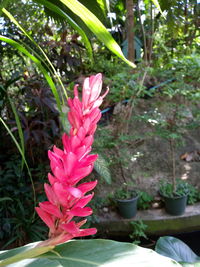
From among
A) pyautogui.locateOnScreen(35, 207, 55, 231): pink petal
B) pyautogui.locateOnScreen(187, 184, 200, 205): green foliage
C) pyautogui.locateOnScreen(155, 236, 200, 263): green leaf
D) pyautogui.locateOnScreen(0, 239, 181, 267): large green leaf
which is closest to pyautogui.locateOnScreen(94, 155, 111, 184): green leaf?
pyautogui.locateOnScreen(155, 236, 200, 263): green leaf

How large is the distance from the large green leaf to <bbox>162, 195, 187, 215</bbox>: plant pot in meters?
1.97

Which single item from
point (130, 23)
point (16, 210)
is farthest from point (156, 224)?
point (130, 23)

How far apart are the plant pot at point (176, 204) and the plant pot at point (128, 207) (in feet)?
0.93

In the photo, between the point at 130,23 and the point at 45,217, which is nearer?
the point at 45,217

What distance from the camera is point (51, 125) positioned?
1942mm

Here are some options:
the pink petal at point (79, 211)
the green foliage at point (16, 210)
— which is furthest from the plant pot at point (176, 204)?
the pink petal at point (79, 211)

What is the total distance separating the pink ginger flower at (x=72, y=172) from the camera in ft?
0.85

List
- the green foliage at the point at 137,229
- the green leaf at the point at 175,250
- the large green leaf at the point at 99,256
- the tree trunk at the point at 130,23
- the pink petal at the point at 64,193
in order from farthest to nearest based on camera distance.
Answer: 1. the tree trunk at the point at 130,23
2. the green foliage at the point at 137,229
3. the green leaf at the point at 175,250
4. the large green leaf at the point at 99,256
5. the pink petal at the point at 64,193

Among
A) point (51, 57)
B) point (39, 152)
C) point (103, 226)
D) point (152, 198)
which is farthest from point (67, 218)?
point (51, 57)

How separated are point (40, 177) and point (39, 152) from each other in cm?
20

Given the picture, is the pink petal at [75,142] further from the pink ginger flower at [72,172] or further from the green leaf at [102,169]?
the green leaf at [102,169]

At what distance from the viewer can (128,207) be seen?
2215 millimetres

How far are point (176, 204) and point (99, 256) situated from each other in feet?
6.65

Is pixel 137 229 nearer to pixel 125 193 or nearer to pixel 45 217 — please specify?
pixel 125 193
